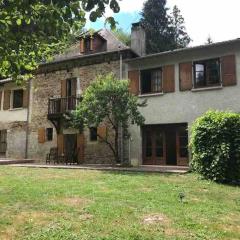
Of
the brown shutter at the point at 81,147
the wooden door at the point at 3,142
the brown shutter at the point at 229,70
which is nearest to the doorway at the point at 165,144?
the brown shutter at the point at 229,70

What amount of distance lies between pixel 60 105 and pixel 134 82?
503cm

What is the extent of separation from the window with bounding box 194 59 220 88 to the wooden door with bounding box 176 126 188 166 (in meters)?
2.37

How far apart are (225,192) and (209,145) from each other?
2885mm

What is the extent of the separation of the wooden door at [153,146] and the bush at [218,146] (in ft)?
18.2

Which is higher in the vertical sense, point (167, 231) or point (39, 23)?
point (39, 23)

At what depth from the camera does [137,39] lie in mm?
22094

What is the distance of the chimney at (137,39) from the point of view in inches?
870

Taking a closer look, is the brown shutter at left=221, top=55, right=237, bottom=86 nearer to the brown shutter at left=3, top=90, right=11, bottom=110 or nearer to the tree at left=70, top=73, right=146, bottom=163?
the tree at left=70, top=73, right=146, bottom=163

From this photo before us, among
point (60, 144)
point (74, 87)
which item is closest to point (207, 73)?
point (74, 87)

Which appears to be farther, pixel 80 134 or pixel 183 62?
pixel 80 134

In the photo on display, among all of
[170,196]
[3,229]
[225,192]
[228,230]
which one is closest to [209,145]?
[225,192]

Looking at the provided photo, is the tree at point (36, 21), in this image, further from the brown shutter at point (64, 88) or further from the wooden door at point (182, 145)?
the brown shutter at point (64, 88)

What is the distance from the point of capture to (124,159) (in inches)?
812

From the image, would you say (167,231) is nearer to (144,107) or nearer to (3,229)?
(3,229)
